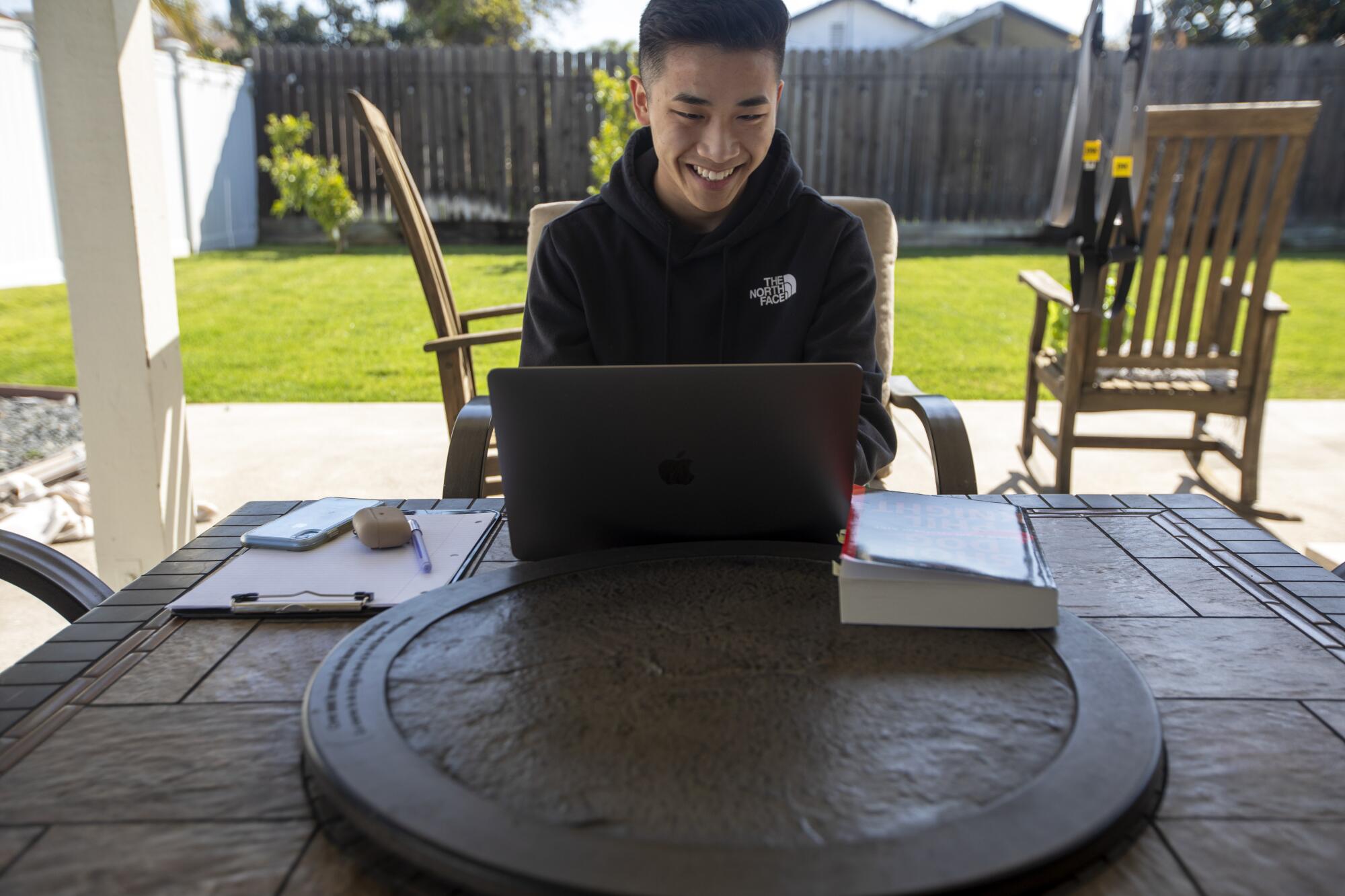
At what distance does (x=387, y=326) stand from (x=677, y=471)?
512cm

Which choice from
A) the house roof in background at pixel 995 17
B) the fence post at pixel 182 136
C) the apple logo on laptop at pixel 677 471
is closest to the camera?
the apple logo on laptop at pixel 677 471

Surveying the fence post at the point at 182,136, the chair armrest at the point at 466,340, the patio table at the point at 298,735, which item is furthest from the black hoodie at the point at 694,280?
the fence post at the point at 182,136

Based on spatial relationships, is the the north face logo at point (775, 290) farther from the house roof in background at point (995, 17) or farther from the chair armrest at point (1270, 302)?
the house roof in background at point (995, 17)

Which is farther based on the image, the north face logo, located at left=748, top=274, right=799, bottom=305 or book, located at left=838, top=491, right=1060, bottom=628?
the north face logo, located at left=748, top=274, right=799, bottom=305

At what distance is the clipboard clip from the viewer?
99cm

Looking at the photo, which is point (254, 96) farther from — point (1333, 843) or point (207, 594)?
point (1333, 843)

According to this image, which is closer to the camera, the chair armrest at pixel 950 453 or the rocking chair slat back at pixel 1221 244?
the chair armrest at pixel 950 453

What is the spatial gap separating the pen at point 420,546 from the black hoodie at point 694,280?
2.21ft

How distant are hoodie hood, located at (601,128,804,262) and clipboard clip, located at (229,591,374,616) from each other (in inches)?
42.3

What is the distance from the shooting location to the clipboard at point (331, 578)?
995 millimetres

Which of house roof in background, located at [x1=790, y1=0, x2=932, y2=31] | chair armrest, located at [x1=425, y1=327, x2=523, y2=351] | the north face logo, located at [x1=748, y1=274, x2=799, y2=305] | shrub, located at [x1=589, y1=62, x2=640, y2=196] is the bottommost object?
chair armrest, located at [x1=425, y1=327, x2=523, y2=351]

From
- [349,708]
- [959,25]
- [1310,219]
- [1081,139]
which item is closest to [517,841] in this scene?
[349,708]

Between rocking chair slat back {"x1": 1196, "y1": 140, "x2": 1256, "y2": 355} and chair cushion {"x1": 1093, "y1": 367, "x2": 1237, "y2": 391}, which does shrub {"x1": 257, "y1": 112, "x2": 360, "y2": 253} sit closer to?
chair cushion {"x1": 1093, "y1": 367, "x2": 1237, "y2": 391}

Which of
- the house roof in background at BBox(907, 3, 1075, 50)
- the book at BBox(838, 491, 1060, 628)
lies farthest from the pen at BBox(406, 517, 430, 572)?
the house roof in background at BBox(907, 3, 1075, 50)
